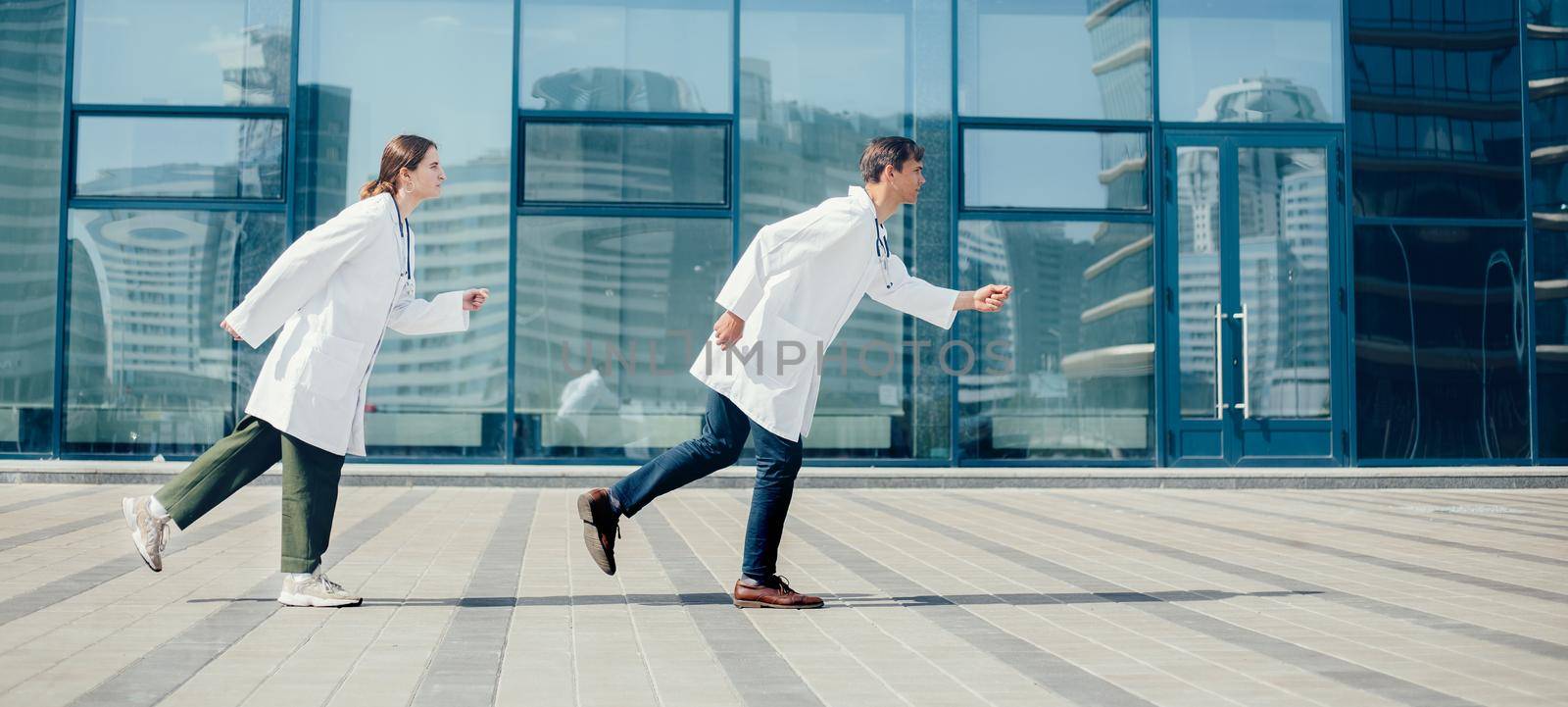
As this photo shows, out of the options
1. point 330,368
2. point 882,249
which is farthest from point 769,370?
point 330,368

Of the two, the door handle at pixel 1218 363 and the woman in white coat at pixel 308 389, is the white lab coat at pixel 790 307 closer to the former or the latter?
the woman in white coat at pixel 308 389

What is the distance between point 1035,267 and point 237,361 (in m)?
6.91

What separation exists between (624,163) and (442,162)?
5.06 ft

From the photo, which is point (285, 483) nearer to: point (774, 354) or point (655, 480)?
point (655, 480)

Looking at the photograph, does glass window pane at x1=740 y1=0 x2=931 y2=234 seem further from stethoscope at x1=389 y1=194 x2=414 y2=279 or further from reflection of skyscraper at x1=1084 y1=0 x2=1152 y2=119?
stethoscope at x1=389 y1=194 x2=414 y2=279

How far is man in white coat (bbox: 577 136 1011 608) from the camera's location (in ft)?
18.8

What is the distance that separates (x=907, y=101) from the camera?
44.0 feet

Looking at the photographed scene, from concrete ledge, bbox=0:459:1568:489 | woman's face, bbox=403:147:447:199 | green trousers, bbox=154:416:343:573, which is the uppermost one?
woman's face, bbox=403:147:447:199

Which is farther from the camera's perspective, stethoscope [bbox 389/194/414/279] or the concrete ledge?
the concrete ledge

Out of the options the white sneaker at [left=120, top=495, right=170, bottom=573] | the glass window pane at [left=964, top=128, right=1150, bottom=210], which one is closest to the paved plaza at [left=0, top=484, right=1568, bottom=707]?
the white sneaker at [left=120, top=495, right=170, bottom=573]

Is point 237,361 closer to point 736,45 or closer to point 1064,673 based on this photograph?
point 736,45

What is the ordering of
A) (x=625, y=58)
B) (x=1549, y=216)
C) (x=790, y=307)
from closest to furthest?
(x=790, y=307) < (x=625, y=58) < (x=1549, y=216)

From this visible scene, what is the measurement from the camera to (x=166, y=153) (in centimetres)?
1309

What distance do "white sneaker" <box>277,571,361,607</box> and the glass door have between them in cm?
932
